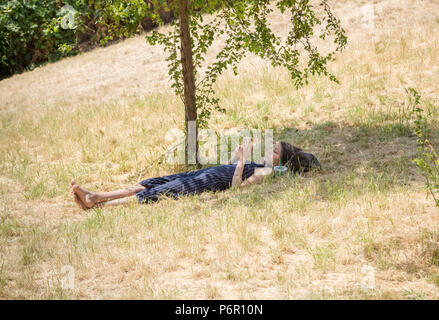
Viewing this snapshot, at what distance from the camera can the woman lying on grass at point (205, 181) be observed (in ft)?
19.4

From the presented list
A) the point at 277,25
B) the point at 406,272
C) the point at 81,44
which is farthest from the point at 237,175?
the point at 81,44

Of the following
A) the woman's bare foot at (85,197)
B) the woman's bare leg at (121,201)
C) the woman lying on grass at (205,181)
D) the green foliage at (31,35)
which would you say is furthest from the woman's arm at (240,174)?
the green foliage at (31,35)

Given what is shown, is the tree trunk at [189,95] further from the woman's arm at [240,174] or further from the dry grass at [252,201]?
the woman's arm at [240,174]

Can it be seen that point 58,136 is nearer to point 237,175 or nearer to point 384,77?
point 237,175

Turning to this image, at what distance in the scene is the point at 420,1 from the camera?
1328 centimetres

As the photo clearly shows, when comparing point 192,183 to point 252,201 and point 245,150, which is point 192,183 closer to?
point 245,150

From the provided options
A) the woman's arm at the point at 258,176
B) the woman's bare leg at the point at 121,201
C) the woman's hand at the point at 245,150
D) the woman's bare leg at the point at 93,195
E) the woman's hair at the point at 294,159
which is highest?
the woman's hand at the point at 245,150

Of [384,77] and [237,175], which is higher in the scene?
[384,77]

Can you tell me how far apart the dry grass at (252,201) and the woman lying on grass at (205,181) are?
0.20 m

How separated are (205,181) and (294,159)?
132cm

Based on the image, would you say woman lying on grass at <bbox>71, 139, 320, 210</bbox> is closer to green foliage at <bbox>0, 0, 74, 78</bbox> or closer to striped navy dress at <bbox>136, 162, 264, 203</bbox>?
striped navy dress at <bbox>136, 162, 264, 203</bbox>

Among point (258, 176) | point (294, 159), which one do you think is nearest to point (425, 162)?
point (294, 159)

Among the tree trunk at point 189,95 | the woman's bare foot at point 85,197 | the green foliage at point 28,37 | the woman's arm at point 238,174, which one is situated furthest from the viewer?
the green foliage at point 28,37
